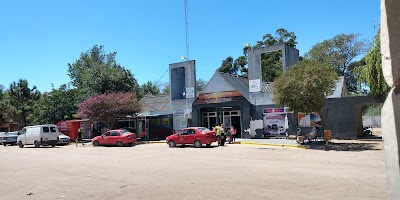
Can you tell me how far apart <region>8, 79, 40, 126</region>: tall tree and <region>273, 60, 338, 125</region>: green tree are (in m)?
48.8

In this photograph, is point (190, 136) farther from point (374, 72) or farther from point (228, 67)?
point (228, 67)

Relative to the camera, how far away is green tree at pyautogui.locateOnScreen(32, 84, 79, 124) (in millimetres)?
44938

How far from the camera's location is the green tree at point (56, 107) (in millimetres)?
44938

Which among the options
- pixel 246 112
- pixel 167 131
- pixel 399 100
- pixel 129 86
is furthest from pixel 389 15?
pixel 129 86

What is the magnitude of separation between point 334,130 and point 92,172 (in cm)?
2112

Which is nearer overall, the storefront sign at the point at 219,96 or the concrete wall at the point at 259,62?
the concrete wall at the point at 259,62

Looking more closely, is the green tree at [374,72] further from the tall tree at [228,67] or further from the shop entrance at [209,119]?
the tall tree at [228,67]

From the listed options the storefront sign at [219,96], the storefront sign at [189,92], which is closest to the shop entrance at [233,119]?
the storefront sign at [219,96]

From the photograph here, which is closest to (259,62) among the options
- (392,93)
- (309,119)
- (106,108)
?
(309,119)

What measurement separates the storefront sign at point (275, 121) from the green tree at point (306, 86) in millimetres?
7566

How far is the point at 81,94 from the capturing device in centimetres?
4381

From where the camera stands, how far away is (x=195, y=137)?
26547 mm

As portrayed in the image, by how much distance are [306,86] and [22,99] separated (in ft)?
173

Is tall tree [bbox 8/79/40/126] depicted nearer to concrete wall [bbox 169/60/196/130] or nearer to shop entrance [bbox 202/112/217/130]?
concrete wall [bbox 169/60/196/130]
